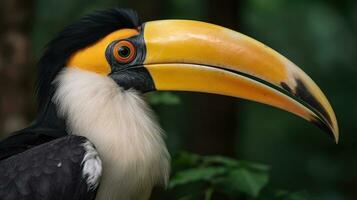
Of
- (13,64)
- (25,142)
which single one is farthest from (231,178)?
(13,64)

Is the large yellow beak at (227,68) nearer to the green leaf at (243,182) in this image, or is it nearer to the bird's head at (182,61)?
the bird's head at (182,61)

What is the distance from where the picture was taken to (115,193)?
4.65 meters

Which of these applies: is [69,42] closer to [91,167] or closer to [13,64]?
[91,167]

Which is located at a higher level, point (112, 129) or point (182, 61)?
point (182, 61)

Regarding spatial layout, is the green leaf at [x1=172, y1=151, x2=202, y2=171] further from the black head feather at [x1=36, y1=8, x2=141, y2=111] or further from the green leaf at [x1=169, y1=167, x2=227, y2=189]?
the black head feather at [x1=36, y1=8, x2=141, y2=111]

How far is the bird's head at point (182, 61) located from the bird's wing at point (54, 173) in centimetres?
57

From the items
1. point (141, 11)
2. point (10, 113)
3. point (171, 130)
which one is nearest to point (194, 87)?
point (10, 113)

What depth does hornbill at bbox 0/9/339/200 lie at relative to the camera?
4.68m

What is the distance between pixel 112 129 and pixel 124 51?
0.50 metres

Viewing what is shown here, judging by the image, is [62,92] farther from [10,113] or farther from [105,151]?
[10,113]

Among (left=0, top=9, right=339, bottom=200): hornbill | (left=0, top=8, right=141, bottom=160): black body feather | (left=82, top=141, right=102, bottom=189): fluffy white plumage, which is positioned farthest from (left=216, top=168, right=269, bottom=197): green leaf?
(left=0, top=8, right=141, bottom=160): black body feather

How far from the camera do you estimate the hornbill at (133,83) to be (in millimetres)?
4676

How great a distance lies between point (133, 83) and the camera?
4.93 m

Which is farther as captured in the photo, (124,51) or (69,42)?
(124,51)
